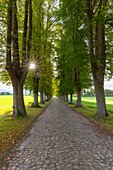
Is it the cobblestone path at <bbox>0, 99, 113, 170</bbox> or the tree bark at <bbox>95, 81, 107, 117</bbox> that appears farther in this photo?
the tree bark at <bbox>95, 81, 107, 117</bbox>

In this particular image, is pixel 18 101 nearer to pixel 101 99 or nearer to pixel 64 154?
pixel 64 154

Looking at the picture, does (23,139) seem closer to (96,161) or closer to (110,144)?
(96,161)

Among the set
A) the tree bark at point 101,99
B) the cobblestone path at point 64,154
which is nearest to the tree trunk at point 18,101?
the cobblestone path at point 64,154

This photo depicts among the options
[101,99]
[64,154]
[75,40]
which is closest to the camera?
[64,154]

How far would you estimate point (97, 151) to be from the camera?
334cm

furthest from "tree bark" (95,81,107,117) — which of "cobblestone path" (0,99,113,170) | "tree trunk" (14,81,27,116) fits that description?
"tree trunk" (14,81,27,116)

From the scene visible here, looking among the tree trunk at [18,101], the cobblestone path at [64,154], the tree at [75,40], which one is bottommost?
the cobblestone path at [64,154]

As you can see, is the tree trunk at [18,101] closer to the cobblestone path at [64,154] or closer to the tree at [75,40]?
the cobblestone path at [64,154]

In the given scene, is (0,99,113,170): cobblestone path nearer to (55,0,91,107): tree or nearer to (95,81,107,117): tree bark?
(95,81,107,117): tree bark

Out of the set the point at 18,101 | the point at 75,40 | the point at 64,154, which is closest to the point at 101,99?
the point at 64,154

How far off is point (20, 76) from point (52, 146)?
22.1 ft

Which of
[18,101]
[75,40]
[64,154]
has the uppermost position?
[75,40]

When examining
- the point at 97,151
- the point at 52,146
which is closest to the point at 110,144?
the point at 97,151

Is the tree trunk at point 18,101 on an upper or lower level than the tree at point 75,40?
lower
